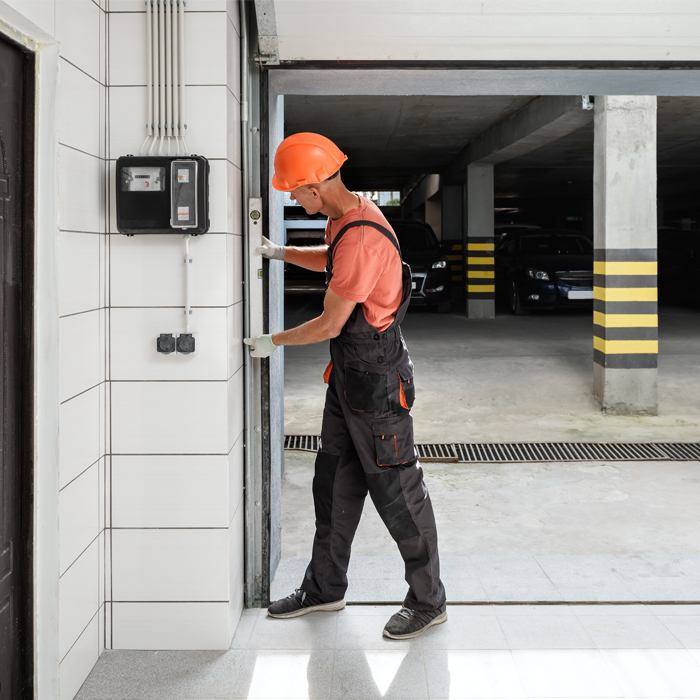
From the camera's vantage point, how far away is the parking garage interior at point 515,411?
312 centimetres

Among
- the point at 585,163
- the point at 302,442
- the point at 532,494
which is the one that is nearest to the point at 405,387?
the point at 532,494

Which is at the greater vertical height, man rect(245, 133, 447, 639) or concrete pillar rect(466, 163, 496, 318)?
concrete pillar rect(466, 163, 496, 318)

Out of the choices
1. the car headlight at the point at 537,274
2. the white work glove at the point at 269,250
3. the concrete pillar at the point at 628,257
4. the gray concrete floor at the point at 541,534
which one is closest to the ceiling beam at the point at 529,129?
the concrete pillar at the point at 628,257

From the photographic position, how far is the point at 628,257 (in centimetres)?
612

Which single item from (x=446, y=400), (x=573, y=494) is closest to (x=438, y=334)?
(x=446, y=400)

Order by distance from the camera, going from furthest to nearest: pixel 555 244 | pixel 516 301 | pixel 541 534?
pixel 516 301 < pixel 555 244 < pixel 541 534


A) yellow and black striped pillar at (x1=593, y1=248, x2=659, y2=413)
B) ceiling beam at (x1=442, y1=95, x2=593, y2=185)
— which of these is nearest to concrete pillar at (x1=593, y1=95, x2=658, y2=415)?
yellow and black striped pillar at (x1=593, y1=248, x2=659, y2=413)

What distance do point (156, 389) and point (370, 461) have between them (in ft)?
2.49

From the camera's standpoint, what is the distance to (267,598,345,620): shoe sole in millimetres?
2615

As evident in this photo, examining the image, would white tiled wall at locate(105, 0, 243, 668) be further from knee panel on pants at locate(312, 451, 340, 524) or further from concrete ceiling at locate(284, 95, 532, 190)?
concrete ceiling at locate(284, 95, 532, 190)

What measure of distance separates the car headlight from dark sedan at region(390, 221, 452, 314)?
132cm

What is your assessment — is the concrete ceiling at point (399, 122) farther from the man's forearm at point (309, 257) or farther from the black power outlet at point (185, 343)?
the black power outlet at point (185, 343)

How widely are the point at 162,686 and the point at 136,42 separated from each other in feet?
6.65

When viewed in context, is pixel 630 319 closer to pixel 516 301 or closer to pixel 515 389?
pixel 515 389
